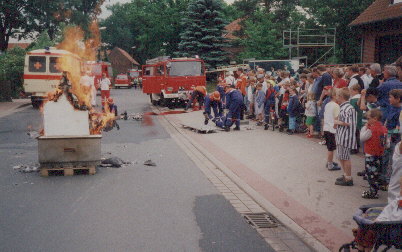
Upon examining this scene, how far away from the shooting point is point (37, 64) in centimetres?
2722

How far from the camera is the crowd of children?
752 cm

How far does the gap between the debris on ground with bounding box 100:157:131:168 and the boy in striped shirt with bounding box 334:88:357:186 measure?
15.2 ft

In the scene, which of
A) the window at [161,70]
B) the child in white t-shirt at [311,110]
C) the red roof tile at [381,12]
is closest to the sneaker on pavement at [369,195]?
the child in white t-shirt at [311,110]

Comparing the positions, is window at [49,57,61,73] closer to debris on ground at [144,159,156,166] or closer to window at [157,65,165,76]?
window at [157,65,165,76]

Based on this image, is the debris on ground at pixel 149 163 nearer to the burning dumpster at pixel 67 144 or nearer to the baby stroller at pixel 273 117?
the burning dumpster at pixel 67 144

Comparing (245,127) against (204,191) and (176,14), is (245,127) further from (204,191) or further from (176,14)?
(176,14)

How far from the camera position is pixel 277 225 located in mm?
6422

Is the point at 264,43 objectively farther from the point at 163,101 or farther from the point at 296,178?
the point at 296,178

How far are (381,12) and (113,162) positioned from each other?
63.5ft

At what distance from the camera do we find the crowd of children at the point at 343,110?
7.52 metres

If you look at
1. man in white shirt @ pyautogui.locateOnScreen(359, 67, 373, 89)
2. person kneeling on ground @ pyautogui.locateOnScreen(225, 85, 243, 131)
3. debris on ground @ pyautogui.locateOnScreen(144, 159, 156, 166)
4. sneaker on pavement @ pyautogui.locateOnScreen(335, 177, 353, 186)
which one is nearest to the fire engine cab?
person kneeling on ground @ pyautogui.locateOnScreen(225, 85, 243, 131)

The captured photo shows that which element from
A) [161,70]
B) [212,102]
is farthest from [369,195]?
[161,70]

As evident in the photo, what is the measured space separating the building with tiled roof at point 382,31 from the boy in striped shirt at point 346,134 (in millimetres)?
16180

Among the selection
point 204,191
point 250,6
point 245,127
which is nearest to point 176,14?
point 250,6
